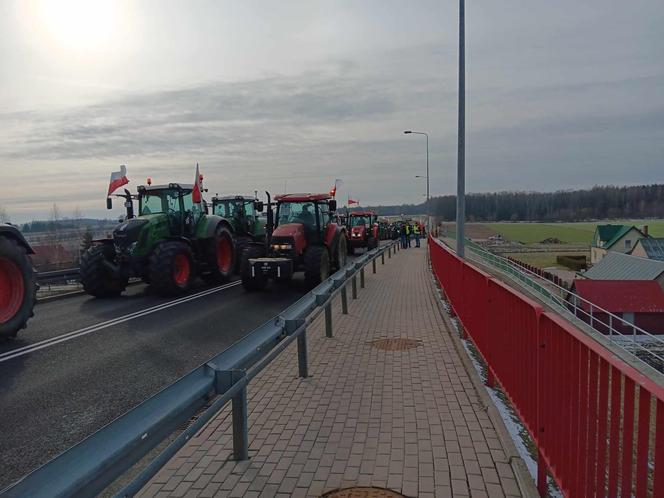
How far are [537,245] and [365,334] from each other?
3960 inches

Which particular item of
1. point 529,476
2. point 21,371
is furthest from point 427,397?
point 21,371

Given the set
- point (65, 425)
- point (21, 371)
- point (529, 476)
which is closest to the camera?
point (529, 476)

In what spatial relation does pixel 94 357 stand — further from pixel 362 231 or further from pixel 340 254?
pixel 362 231

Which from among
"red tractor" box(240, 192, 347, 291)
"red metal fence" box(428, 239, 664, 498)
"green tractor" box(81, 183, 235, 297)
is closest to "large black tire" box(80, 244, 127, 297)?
"green tractor" box(81, 183, 235, 297)

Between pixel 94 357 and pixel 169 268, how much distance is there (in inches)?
222

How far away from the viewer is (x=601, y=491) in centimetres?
269

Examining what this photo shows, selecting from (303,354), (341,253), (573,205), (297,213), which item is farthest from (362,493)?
(573,205)

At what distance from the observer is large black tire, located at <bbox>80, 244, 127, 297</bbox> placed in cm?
1377

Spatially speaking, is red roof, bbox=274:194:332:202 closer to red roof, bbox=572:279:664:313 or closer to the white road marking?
the white road marking

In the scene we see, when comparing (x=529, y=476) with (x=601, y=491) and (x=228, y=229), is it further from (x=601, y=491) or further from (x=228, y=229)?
(x=228, y=229)

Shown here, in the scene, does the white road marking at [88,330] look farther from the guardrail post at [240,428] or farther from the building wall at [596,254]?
the building wall at [596,254]

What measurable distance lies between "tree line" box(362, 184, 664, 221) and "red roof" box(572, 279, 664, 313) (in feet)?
296

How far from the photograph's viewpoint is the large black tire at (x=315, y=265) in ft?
49.6

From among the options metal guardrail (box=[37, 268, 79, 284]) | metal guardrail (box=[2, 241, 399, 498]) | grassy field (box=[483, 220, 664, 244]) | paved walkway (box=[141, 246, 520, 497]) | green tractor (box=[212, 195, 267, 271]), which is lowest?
grassy field (box=[483, 220, 664, 244])
